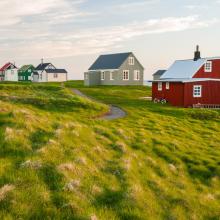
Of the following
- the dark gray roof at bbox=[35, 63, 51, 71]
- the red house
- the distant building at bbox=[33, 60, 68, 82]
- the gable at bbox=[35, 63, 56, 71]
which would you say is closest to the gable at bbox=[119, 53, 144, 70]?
the red house

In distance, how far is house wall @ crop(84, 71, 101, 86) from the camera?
81.8 m

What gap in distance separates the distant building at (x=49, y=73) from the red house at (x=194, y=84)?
69.4m

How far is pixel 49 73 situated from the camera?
378 feet

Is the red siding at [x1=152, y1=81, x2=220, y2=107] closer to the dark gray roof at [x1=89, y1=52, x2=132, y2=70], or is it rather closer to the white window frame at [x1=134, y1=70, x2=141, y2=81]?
the dark gray roof at [x1=89, y1=52, x2=132, y2=70]

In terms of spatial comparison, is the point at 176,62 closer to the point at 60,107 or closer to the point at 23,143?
the point at 60,107

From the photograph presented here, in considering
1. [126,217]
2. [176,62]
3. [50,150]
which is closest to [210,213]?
[126,217]

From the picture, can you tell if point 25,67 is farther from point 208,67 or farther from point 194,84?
point 194,84

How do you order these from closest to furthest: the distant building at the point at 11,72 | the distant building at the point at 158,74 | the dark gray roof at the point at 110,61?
1. the dark gray roof at the point at 110,61
2. the distant building at the point at 158,74
3. the distant building at the point at 11,72

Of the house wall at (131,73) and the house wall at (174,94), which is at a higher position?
the house wall at (131,73)

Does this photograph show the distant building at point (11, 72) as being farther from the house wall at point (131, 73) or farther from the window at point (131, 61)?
the window at point (131, 61)

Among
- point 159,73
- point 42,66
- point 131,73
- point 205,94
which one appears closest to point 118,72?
point 131,73

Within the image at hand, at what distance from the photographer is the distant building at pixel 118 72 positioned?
78.9 metres

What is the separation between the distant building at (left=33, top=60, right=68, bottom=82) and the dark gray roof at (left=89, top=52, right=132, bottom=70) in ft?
102

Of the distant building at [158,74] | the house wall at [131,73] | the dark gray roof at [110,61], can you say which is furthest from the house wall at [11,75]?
the house wall at [131,73]
